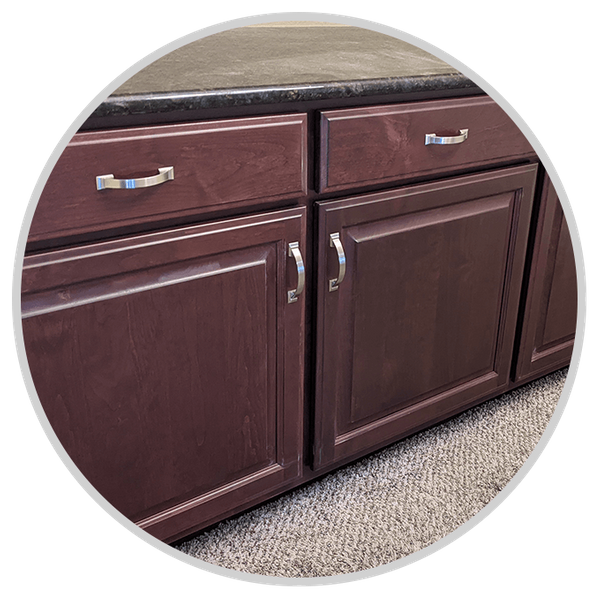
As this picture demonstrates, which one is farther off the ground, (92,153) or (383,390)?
(92,153)

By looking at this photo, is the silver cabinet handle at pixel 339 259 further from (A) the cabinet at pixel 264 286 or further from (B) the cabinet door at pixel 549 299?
(B) the cabinet door at pixel 549 299

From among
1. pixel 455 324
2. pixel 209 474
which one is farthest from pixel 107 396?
pixel 455 324

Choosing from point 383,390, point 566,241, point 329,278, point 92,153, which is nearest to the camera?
point 92,153

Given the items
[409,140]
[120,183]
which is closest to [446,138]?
[409,140]

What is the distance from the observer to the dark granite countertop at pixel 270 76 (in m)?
0.65

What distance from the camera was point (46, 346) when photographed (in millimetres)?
686

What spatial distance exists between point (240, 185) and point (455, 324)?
0.52 m

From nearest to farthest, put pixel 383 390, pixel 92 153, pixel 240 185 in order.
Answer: pixel 92 153 < pixel 240 185 < pixel 383 390

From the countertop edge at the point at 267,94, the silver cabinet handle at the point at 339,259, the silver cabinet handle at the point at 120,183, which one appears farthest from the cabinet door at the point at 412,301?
the silver cabinet handle at the point at 120,183

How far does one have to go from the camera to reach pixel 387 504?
1.08m

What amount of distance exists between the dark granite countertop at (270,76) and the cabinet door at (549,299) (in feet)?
1.10

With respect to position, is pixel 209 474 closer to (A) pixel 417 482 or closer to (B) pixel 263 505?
(B) pixel 263 505

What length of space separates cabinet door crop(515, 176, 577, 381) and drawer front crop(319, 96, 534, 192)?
0.65ft

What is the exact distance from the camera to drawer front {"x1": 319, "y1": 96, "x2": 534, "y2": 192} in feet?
2.59
